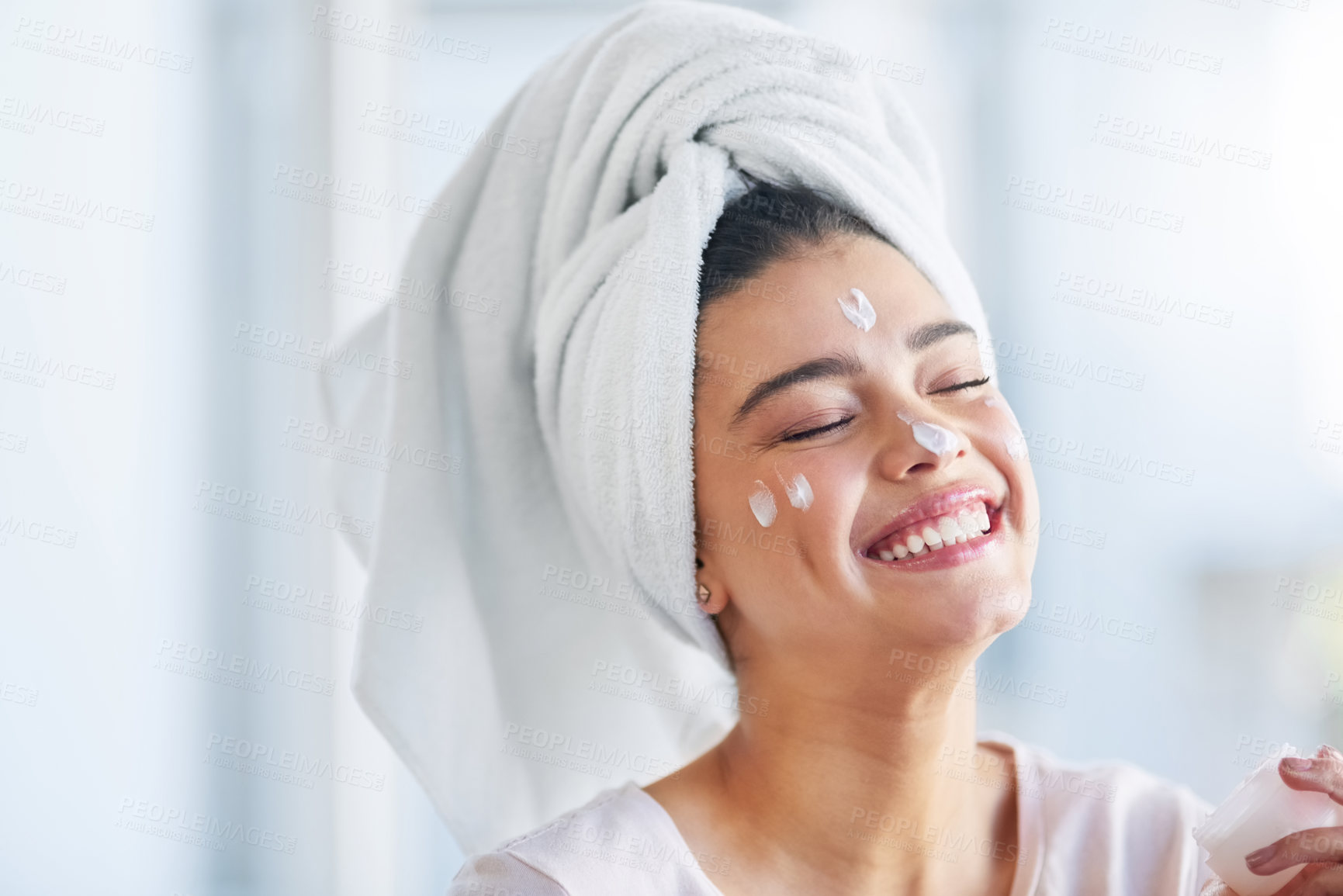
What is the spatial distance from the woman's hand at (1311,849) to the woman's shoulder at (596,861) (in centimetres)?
52

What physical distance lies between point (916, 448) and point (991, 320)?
2.76 feet

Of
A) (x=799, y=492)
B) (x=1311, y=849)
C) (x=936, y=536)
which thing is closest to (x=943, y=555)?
(x=936, y=536)

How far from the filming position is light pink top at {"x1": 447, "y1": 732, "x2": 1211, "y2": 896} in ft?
3.35

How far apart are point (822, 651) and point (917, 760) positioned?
17 cm

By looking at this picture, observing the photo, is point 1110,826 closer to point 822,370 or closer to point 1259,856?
point 1259,856

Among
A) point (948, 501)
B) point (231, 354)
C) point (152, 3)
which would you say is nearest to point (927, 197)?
point (948, 501)

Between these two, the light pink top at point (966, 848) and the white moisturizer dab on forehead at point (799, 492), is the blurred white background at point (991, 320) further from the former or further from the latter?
the white moisturizer dab on forehead at point (799, 492)

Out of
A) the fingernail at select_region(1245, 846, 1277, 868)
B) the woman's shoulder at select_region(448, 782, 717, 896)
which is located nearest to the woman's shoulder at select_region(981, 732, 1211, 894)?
the fingernail at select_region(1245, 846, 1277, 868)

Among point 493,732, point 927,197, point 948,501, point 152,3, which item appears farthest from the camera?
point 152,3

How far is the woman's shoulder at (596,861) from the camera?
1009 mm

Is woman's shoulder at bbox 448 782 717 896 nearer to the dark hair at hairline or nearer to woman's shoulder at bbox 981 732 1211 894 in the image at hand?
woman's shoulder at bbox 981 732 1211 894

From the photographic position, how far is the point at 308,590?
1642 millimetres

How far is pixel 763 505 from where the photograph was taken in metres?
1.01

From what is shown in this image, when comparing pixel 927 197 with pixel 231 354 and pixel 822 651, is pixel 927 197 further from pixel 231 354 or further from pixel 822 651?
pixel 231 354
